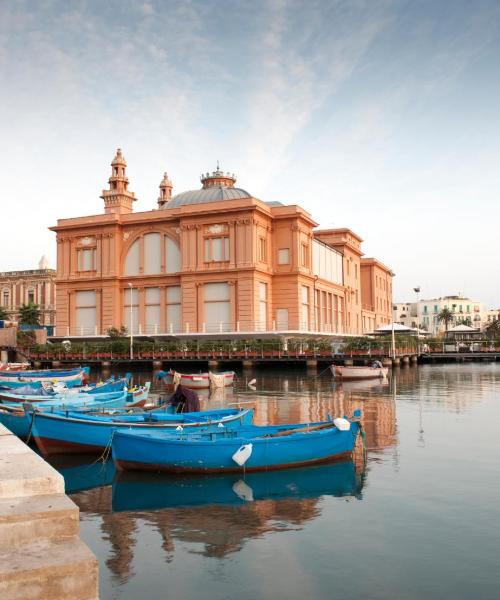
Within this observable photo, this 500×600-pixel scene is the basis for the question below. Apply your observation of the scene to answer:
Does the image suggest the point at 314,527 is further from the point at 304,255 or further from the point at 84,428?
the point at 304,255

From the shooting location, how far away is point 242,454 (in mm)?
16984

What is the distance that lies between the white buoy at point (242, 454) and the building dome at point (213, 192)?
5798cm

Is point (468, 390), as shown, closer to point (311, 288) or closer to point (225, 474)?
point (225, 474)

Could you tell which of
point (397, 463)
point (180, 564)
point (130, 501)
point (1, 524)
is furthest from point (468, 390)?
point (1, 524)

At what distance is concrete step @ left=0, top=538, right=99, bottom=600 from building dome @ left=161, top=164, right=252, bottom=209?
221ft

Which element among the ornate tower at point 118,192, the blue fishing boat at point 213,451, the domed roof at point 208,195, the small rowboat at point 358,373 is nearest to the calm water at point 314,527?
the blue fishing boat at point 213,451

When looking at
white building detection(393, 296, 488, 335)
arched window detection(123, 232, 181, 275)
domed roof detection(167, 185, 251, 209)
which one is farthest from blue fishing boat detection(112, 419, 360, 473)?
white building detection(393, 296, 488, 335)

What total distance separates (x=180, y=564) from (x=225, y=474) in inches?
250

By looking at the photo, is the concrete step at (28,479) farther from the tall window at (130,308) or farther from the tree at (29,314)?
the tree at (29,314)

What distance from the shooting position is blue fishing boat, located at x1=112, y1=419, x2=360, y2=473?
17.0 meters

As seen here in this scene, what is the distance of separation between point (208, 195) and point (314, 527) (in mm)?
67895

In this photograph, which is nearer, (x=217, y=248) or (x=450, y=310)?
(x=217, y=248)

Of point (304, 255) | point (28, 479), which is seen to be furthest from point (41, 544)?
point (304, 255)

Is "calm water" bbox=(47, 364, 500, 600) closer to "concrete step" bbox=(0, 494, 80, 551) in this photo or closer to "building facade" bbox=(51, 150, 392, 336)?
"concrete step" bbox=(0, 494, 80, 551)
